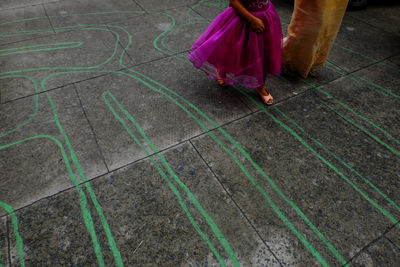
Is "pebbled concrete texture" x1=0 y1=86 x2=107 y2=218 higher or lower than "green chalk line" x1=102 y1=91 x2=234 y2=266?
higher

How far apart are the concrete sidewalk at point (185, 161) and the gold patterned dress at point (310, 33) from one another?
0.29 metres

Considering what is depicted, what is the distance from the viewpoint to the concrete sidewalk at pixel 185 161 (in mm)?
1819

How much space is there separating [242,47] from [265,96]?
69 cm

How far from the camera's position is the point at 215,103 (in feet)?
9.82

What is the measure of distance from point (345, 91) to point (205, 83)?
1.81 m

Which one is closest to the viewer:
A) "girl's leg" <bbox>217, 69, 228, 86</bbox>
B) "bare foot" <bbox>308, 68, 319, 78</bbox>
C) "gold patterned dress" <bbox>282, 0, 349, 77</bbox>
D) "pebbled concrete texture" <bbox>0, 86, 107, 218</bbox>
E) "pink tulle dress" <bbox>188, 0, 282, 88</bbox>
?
"pebbled concrete texture" <bbox>0, 86, 107, 218</bbox>

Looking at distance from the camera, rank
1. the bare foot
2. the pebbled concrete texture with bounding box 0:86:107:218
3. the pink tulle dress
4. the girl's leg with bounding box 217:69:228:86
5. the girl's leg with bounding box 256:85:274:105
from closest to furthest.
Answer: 1. the pebbled concrete texture with bounding box 0:86:107:218
2. the pink tulle dress
3. the girl's leg with bounding box 256:85:274:105
4. the girl's leg with bounding box 217:69:228:86
5. the bare foot

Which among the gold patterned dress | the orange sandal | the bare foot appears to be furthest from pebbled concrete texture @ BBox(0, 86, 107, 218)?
the bare foot

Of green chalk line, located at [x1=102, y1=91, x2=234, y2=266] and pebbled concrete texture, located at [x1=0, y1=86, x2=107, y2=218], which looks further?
pebbled concrete texture, located at [x1=0, y1=86, x2=107, y2=218]

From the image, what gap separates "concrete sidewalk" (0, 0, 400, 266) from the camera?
5.97 ft

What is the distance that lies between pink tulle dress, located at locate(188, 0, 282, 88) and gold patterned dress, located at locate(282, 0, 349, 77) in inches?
21.4

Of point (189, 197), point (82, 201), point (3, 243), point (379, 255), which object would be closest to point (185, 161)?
point (189, 197)

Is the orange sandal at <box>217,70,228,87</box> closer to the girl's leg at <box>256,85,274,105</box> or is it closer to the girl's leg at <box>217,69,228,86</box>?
the girl's leg at <box>217,69,228,86</box>

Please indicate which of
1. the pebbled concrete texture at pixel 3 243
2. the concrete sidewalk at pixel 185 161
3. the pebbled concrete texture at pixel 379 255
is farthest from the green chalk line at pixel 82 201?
the pebbled concrete texture at pixel 379 255
